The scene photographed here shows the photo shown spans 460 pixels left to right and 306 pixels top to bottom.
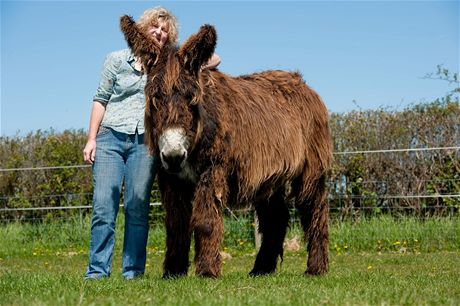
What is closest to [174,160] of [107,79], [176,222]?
[176,222]

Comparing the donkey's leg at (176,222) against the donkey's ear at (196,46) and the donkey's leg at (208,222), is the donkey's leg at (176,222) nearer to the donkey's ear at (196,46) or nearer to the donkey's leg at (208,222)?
the donkey's leg at (208,222)

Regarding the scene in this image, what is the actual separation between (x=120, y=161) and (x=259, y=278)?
1.96m

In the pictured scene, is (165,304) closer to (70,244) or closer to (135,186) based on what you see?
(135,186)

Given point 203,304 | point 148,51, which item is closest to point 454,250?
point 148,51

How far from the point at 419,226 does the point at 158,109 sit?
27.7 feet

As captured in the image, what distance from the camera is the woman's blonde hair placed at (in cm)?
724

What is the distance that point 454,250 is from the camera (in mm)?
12938

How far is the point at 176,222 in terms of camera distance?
691 cm

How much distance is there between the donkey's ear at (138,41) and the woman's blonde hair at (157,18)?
1.54 ft

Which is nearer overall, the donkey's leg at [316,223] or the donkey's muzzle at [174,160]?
the donkey's muzzle at [174,160]

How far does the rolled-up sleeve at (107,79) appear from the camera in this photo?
7.47 meters

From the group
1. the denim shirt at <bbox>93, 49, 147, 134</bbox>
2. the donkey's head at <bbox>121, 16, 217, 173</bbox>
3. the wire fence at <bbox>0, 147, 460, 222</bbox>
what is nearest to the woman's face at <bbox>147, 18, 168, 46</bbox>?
the denim shirt at <bbox>93, 49, 147, 134</bbox>

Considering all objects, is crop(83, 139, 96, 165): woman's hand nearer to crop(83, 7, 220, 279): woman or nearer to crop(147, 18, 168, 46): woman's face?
crop(83, 7, 220, 279): woman

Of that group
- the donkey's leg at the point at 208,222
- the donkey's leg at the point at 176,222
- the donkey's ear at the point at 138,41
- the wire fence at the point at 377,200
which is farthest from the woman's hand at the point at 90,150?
the wire fence at the point at 377,200
